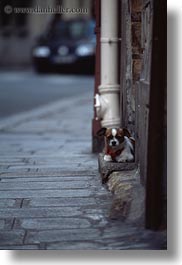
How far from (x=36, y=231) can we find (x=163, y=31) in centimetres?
118

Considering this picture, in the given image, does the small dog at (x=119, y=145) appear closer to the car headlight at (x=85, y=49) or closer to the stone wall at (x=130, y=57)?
the stone wall at (x=130, y=57)

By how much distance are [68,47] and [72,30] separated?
1.72 feet

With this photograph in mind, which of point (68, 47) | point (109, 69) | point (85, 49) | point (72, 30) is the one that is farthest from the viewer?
point (72, 30)

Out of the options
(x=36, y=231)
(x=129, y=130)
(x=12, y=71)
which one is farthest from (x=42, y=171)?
(x=12, y=71)

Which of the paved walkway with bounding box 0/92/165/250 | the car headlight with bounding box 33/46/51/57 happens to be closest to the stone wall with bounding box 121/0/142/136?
the paved walkway with bounding box 0/92/165/250

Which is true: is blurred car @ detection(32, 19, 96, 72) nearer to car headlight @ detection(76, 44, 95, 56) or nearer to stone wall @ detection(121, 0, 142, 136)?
car headlight @ detection(76, 44, 95, 56)

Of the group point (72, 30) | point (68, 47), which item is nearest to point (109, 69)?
point (68, 47)

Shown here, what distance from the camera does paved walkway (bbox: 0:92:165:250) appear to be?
337 centimetres

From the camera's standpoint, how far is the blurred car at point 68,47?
16953 millimetres

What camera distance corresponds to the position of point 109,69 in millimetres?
5273

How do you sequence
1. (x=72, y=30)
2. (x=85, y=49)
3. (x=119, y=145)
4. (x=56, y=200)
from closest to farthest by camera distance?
(x=56, y=200) < (x=119, y=145) < (x=85, y=49) < (x=72, y=30)

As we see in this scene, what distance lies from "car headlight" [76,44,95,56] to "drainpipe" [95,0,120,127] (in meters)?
11.4

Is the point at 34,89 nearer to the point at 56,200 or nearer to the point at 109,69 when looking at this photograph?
the point at 109,69

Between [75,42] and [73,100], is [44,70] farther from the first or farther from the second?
[73,100]
